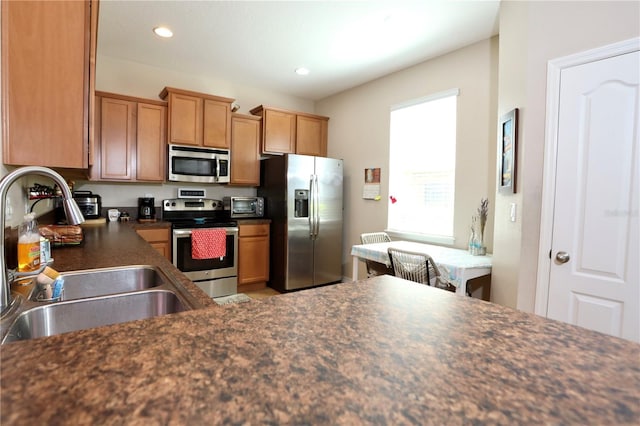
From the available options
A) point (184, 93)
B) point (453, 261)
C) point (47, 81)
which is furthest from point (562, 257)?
point (184, 93)

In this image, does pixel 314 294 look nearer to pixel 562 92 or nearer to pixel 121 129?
pixel 562 92

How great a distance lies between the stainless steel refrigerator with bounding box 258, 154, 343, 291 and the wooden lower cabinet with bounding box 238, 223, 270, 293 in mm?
104

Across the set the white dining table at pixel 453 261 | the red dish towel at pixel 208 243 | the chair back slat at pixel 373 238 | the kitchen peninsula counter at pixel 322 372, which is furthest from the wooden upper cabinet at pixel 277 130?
the kitchen peninsula counter at pixel 322 372

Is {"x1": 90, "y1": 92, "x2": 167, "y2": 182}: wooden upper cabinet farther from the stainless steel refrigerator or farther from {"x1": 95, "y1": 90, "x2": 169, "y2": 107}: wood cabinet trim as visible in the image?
the stainless steel refrigerator

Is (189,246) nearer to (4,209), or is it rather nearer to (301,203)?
(301,203)

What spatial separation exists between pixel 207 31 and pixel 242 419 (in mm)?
3360

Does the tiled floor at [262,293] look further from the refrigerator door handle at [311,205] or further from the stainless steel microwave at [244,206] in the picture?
the stainless steel microwave at [244,206]

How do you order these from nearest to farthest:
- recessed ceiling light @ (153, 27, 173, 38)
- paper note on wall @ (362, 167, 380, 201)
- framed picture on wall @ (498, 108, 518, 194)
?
framed picture on wall @ (498, 108, 518, 194)
recessed ceiling light @ (153, 27, 173, 38)
paper note on wall @ (362, 167, 380, 201)

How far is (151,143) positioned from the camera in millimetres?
3609

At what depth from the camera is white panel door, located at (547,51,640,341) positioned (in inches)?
66.2

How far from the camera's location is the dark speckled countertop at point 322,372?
39cm

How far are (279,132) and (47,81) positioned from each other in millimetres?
3112

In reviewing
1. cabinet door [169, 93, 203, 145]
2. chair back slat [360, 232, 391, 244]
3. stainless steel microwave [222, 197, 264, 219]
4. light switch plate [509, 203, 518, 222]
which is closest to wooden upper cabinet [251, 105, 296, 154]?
stainless steel microwave [222, 197, 264, 219]

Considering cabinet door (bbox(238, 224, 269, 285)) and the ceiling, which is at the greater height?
the ceiling
